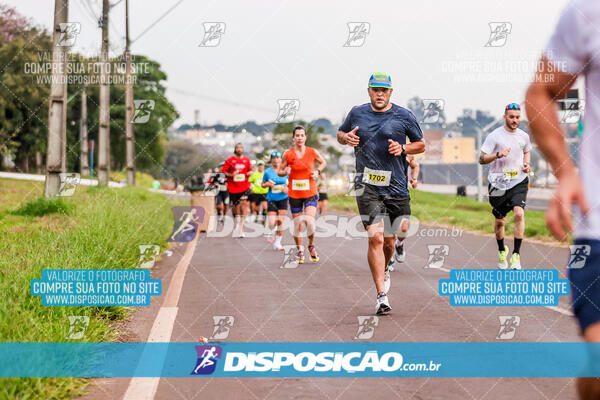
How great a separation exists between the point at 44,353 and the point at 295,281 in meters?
5.77

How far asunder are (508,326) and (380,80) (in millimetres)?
2686

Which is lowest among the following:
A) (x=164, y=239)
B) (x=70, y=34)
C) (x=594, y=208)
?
(x=164, y=239)

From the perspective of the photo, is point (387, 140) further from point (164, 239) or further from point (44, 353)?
point (164, 239)

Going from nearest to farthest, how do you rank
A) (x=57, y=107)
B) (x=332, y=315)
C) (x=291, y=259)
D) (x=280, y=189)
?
(x=332, y=315) → (x=291, y=259) → (x=57, y=107) → (x=280, y=189)

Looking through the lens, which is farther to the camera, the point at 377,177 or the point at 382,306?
the point at 377,177

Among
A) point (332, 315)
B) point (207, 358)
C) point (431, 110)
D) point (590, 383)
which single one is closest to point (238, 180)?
point (431, 110)

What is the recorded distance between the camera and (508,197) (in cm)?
1115

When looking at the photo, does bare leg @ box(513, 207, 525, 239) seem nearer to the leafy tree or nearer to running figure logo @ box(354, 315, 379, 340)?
running figure logo @ box(354, 315, 379, 340)

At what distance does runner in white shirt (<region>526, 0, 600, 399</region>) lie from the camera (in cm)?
279

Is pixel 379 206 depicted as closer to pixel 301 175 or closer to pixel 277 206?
pixel 301 175

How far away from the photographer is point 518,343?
6.69 metres

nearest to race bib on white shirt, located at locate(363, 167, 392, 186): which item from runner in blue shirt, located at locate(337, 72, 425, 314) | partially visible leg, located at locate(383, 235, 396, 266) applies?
runner in blue shirt, located at locate(337, 72, 425, 314)

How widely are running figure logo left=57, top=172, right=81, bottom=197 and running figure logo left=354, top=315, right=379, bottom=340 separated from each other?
33.0 ft

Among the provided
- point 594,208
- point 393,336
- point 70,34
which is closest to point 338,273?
point 393,336
